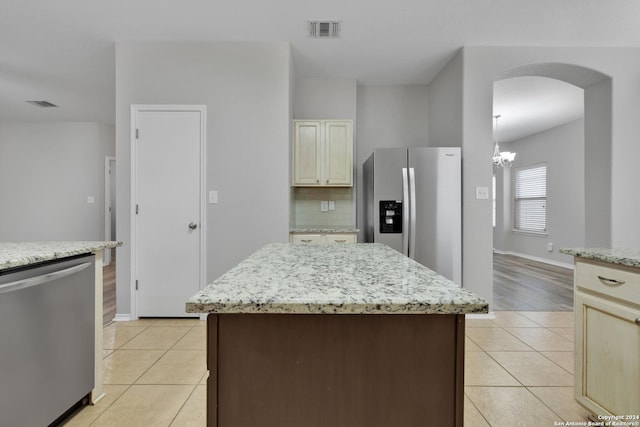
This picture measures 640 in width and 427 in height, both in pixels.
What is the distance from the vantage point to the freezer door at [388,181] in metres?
3.21

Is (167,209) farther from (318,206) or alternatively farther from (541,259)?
(541,259)

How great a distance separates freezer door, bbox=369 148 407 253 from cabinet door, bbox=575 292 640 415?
66.5 inches

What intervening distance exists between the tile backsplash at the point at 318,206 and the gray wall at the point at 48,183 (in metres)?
4.20

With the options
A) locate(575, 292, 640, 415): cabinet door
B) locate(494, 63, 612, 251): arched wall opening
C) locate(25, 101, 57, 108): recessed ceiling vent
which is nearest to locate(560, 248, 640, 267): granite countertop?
locate(575, 292, 640, 415): cabinet door

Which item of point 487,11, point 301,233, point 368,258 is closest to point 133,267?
point 301,233

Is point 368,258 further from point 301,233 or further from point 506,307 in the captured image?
point 506,307

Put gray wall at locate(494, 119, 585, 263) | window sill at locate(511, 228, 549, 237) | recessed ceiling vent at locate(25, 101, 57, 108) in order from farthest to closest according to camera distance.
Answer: window sill at locate(511, 228, 549, 237)
gray wall at locate(494, 119, 585, 263)
recessed ceiling vent at locate(25, 101, 57, 108)

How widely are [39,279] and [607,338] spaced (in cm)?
243

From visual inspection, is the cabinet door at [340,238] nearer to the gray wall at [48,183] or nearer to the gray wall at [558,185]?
the gray wall at [558,185]

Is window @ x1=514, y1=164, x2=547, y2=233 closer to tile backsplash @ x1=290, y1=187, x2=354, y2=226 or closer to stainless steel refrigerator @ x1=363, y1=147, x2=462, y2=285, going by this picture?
stainless steel refrigerator @ x1=363, y1=147, x2=462, y2=285

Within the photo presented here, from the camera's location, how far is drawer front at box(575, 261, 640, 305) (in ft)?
4.47

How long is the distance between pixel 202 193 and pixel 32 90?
3.39 meters

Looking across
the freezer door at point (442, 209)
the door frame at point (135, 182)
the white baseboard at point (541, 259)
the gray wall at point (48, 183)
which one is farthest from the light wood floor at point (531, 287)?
the gray wall at point (48, 183)

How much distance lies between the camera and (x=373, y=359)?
77 cm
